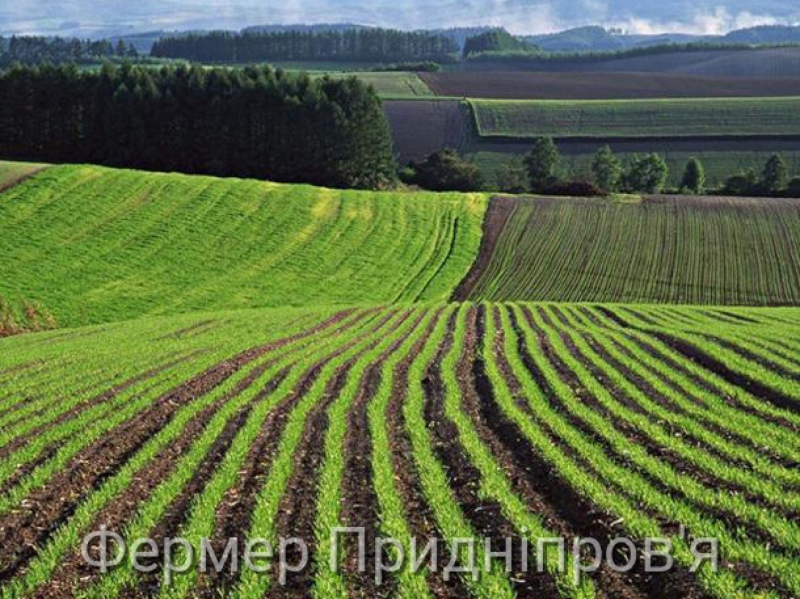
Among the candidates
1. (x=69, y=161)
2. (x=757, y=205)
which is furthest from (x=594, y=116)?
(x=69, y=161)

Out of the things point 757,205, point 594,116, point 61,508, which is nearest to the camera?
point 61,508

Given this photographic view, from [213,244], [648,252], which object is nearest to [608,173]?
[648,252]

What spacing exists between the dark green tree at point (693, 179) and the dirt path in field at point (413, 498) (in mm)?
83562

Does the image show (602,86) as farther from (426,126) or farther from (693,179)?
(693,179)

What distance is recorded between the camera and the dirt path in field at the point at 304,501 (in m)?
10.4

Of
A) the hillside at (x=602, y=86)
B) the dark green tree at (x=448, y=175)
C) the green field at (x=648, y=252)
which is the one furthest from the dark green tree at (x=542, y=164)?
the hillside at (x=602, y=86)

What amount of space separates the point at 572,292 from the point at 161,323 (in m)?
25.4

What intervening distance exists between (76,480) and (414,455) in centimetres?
604

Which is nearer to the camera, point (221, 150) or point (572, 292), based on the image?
point (572, 292)

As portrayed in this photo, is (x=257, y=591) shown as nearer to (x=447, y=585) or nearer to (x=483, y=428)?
(x=447, y=585)

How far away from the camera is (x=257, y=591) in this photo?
1023cm

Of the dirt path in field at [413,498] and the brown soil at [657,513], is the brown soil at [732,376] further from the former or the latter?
the dirt path in field at [413,498]

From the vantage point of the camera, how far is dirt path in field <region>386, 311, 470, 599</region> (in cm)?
1020

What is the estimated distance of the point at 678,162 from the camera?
109 metres
